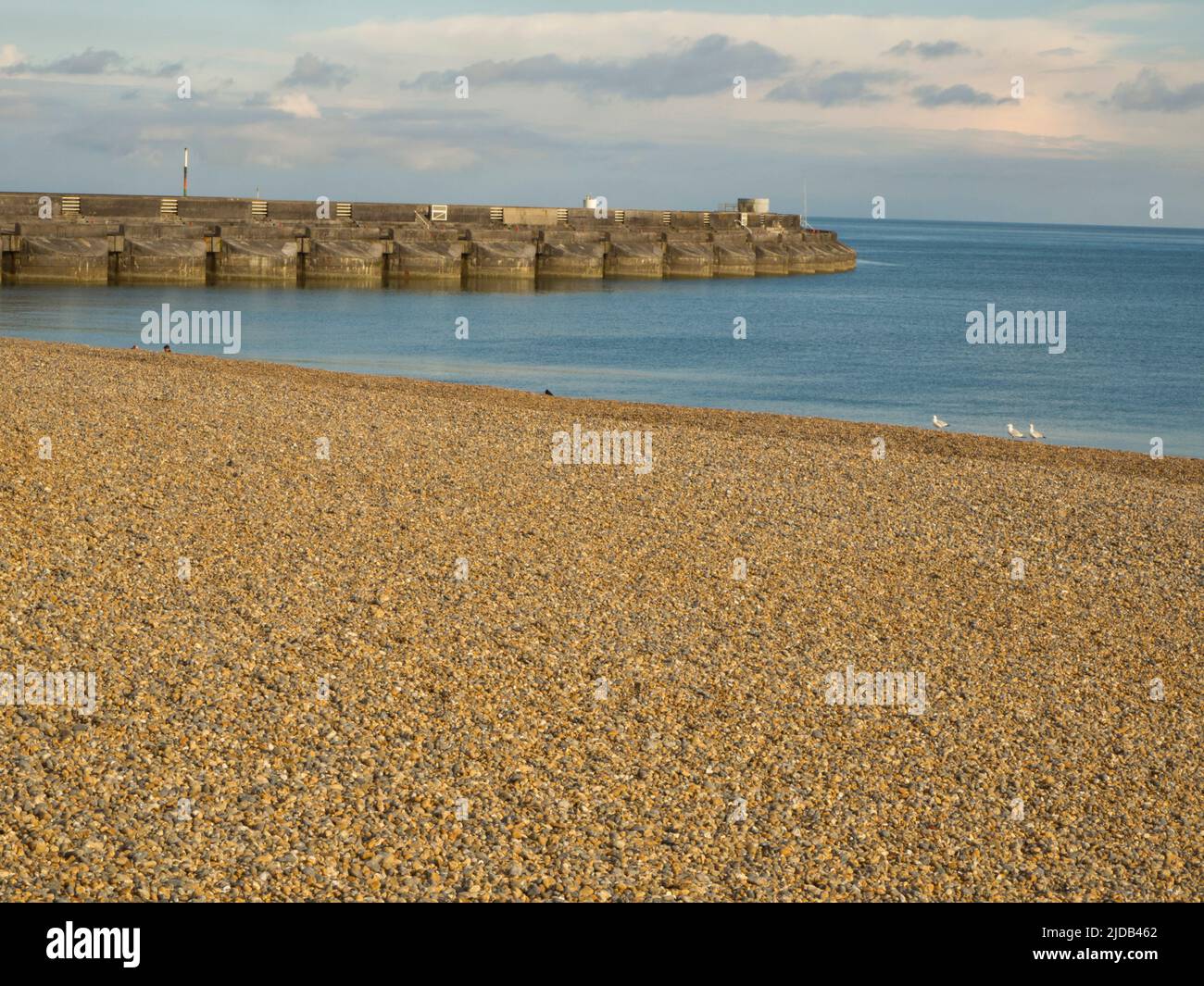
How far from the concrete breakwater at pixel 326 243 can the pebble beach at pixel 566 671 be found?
3843cm

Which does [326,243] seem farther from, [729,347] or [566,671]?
[566,671]

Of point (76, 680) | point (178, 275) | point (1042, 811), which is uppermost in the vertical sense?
point (178, 275)

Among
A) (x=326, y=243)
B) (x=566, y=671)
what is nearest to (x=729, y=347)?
(x=326, y=243)

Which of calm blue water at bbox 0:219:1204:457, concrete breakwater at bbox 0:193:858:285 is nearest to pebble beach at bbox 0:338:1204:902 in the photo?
calm blue water at bbox 0:219:1204:457

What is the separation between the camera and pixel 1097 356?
129 ft

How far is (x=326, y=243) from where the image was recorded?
55.4m

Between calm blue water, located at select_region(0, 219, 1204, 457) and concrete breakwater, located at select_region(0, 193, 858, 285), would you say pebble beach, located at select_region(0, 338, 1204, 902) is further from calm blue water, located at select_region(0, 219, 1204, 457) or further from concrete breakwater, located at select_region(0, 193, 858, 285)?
concrete breakwater, located at select_region(0, 193, 858, 285)

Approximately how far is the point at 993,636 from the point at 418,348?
26265 mm

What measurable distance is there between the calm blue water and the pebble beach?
13.1 metres

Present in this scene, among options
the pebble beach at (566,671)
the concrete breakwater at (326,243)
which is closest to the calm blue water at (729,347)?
the concrete breakwater at (326,243)

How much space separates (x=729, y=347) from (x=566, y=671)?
30.4 meters

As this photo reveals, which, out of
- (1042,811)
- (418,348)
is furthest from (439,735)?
(418,348)

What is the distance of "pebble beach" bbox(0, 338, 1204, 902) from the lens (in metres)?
5.95

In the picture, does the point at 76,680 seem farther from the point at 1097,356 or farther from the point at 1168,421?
the point at 1097,356
